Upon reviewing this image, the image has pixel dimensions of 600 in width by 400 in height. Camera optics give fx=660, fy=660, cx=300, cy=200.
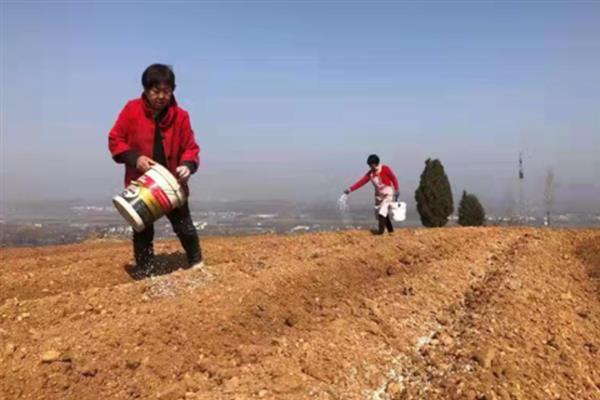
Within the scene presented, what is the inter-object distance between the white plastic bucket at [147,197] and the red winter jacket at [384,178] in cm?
820

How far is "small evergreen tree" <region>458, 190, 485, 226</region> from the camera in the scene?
25.3m

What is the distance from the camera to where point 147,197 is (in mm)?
6211

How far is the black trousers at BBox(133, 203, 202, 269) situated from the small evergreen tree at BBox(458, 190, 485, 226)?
19.3 m

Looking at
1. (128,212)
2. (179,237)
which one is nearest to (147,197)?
(128,212)

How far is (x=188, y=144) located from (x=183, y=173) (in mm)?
580

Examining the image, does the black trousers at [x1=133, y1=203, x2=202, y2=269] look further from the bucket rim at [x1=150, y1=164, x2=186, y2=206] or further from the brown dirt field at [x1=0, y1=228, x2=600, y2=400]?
the bucket rim at [x1=150, y1=164, x2=186, y2=206]

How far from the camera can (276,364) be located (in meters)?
4.56

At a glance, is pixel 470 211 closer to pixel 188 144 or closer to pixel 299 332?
pixel 188 144

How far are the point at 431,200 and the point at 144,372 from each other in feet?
69.5

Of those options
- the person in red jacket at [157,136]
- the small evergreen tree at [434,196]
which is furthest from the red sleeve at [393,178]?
the small evergreen tree at [434,196]

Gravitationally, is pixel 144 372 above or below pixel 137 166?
below

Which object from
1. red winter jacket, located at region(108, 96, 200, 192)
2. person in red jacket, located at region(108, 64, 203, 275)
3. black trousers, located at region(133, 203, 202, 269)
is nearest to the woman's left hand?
person in red jacket, located at region(108, 64, 203, 275)

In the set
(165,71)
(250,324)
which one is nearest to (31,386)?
(250,324)

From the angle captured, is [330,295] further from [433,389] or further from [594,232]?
[594,232]
